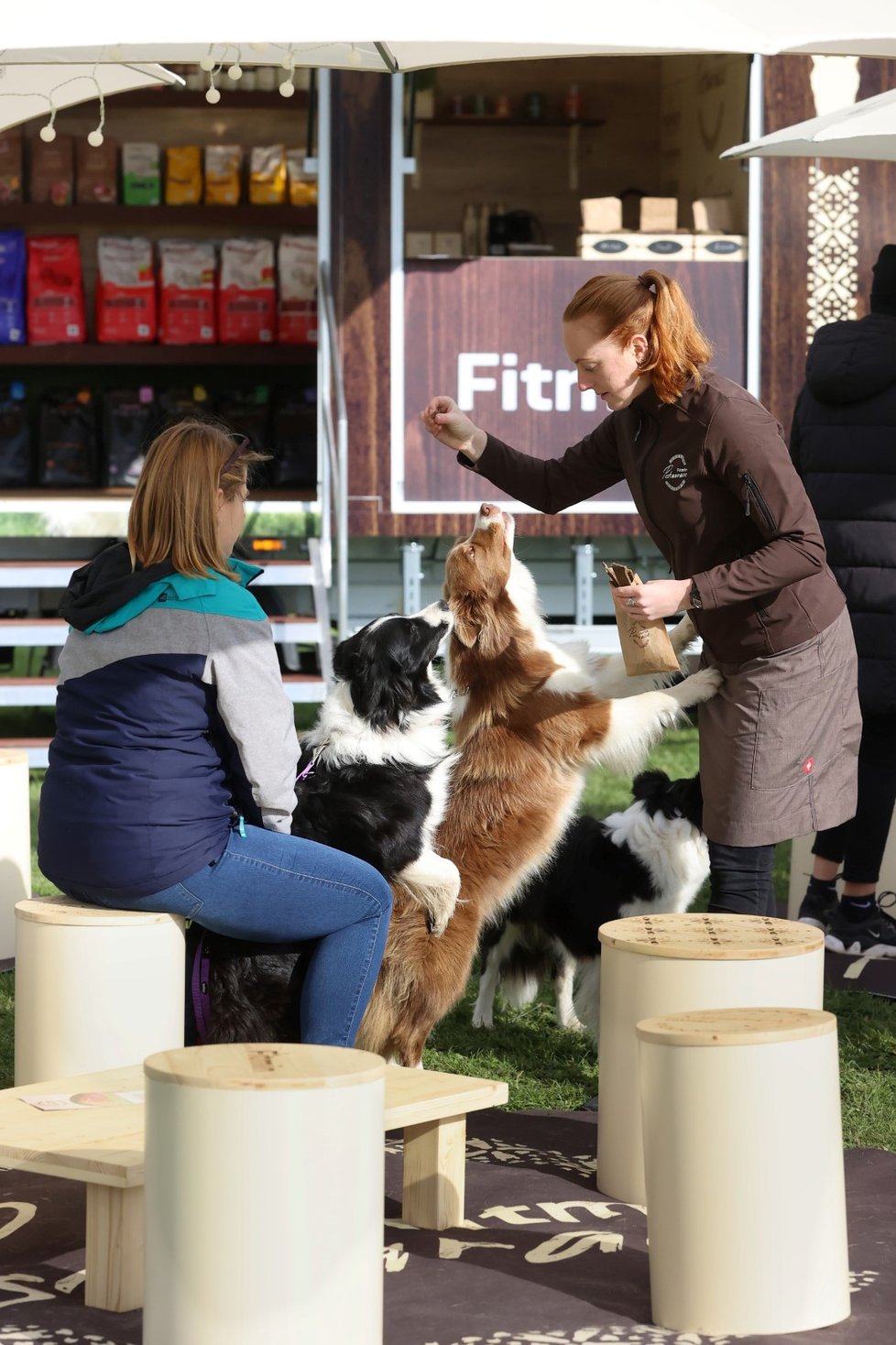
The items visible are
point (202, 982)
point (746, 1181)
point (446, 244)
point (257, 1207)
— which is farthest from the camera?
point (446, 244)

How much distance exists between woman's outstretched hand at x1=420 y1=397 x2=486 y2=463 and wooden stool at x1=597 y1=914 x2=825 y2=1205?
4.51ft

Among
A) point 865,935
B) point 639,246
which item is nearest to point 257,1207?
point 865,935

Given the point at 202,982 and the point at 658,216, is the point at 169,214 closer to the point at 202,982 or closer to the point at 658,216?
the point at 658,216

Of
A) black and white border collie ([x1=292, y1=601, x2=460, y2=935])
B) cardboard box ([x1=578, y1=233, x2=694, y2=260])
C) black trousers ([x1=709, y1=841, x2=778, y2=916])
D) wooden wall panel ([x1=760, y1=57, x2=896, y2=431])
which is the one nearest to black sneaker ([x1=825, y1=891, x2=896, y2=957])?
black trousers ([x1=709, y1=841, x2=778, y2=916])

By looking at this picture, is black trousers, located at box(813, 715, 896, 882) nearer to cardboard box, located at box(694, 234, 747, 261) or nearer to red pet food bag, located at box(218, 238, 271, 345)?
cardboard box, located at box(694, 234, 747, 261)

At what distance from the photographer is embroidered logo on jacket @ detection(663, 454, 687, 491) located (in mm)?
3463

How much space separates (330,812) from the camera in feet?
12.0

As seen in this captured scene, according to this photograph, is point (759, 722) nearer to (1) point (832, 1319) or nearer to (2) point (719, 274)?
(1) point (832, 1319)

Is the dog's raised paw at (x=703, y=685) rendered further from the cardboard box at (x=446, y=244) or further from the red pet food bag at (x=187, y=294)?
the red pet food bag at (x=187, y=294)

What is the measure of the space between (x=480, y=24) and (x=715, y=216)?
5.07m

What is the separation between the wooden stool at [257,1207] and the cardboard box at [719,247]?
618 centimetres

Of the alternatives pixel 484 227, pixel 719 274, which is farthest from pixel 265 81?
pixel 719 274

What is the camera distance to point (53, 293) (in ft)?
29.7

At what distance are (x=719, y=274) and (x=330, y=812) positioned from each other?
493cm
